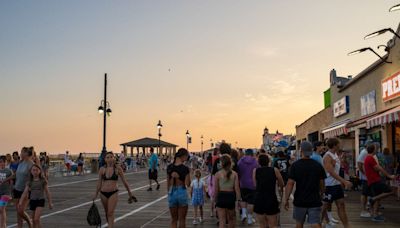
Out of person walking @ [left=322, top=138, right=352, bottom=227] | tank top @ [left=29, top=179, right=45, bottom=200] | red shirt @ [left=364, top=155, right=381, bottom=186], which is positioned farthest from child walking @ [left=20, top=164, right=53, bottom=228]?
red shirt @ [left=364, top=155, right=381, bottom=186]

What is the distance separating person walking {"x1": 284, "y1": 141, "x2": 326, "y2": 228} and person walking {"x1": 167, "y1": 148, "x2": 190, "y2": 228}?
1932 mm

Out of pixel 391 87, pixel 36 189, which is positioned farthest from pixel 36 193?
pixel 391 87

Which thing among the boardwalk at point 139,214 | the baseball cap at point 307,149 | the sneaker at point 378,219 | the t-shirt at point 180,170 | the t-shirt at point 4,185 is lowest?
the boardwalk at point 139,214

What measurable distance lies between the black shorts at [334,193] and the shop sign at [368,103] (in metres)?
13.9

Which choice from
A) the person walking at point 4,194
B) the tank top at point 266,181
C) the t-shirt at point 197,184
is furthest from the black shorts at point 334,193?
the person walking at point 4,194

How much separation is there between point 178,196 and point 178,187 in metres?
0.16

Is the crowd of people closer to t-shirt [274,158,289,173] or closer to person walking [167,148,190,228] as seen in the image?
person walking [167,148,190,228]

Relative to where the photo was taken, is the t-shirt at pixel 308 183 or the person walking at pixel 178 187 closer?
the t-shirt at pixel 308 183

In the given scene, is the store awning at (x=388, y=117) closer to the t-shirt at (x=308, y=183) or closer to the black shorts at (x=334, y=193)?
the black shorts at (x=334, y=193)

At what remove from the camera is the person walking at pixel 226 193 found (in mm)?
8016

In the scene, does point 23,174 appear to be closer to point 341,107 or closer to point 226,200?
point 226,200

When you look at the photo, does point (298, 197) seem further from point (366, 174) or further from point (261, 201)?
point (366, 174)

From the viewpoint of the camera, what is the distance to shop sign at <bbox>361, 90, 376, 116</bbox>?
22689 millimetres

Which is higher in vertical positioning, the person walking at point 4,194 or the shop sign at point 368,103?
the shop sign at point 368,103
